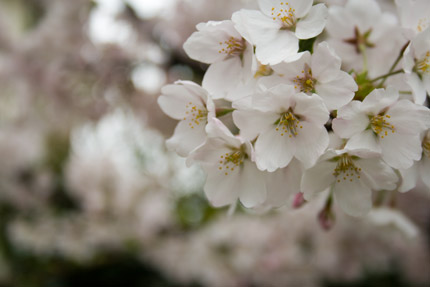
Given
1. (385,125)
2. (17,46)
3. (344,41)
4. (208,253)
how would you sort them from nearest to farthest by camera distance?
(385,125) < (344,41) < (17,46) < (208,253)

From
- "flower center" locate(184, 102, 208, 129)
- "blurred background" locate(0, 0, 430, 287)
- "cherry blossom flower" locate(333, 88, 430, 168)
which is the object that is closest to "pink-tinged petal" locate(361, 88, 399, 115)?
"cherry blossom flower" locate(333, 88, 430, 168)

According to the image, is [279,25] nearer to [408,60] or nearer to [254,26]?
[254,26]

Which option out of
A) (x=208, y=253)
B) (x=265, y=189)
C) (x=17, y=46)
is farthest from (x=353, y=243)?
(x=17, y=46)

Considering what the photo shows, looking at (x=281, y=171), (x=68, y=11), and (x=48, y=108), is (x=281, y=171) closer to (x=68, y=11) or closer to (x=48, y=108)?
(x=68, y=11)

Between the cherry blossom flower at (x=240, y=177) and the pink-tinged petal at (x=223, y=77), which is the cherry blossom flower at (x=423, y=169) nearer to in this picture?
the cherry blossom flower at (x=240, y=177)

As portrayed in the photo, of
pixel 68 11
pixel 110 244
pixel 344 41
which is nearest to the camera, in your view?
pixel 344 41

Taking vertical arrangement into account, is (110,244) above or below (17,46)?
below

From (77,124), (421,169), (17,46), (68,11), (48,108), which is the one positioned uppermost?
(421,169)
